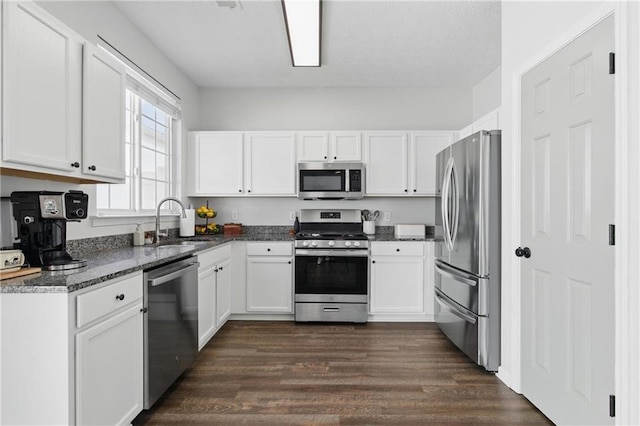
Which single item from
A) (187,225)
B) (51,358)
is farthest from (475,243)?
(187,225)

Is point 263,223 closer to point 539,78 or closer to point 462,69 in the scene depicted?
point 462,69

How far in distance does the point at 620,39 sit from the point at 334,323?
127 inches

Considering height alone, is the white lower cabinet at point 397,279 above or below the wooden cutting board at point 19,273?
below

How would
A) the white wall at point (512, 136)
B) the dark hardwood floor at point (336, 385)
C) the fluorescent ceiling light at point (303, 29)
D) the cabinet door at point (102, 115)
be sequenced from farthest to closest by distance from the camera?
the fluorescent ceiling light at point (303, 29) → the white wall at point (512, 136) → the dark hardwood floor at point (336, 385) → the cabinet door at point (102, 115)

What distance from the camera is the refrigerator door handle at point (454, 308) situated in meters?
2.87

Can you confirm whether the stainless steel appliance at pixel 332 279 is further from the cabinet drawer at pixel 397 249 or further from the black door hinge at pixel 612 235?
the black door hinge at pixel 612 235

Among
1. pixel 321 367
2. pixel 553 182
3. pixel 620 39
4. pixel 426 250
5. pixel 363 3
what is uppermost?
pixel 363 3

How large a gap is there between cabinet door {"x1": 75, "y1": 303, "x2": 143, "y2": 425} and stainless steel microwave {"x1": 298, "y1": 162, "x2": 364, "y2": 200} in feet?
8.42

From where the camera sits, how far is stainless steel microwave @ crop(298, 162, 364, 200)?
428 cm

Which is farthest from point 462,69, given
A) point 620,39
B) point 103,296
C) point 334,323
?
point 103,296

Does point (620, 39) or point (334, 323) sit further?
point (334, 323)

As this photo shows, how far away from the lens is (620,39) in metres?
1.62

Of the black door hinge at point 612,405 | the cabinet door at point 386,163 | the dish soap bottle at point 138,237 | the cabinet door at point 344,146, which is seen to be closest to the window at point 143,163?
the dish soap bottle at point 138,237

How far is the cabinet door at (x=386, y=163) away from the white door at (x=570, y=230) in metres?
1.92
